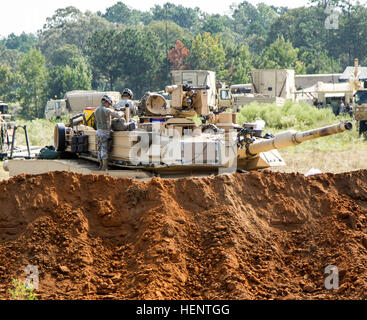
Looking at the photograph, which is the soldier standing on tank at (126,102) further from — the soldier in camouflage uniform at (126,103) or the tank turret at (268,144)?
the tank turret at (268,144)

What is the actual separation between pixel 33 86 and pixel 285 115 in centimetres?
2992

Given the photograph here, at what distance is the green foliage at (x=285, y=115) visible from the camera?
1198 inches

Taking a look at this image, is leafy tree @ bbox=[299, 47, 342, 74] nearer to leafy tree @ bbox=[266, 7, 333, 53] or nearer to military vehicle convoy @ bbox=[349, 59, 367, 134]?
leafy tree @ bbox=[266, 7, 333, 53]

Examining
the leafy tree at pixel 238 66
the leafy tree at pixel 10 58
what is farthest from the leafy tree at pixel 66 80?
the leafy tree at pixel 10 58

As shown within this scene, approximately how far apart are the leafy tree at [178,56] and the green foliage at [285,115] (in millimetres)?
27126

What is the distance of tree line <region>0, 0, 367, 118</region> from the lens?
5672cm

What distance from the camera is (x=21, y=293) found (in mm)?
7496

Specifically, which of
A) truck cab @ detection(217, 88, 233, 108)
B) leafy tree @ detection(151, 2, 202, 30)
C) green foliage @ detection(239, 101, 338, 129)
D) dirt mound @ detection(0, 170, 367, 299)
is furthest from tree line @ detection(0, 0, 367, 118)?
dirt mound @ detection(0, 170, 367, 299)

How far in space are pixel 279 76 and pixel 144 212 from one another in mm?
31481

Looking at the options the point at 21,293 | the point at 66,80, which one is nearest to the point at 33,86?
the point at 66,80

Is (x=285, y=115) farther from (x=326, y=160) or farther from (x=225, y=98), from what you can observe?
(x=326, y=160)

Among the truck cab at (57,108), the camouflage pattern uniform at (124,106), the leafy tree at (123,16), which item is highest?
the leafy tree at (123,16)

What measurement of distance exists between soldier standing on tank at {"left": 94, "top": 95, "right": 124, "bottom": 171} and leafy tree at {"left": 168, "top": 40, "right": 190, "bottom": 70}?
1875 inches
